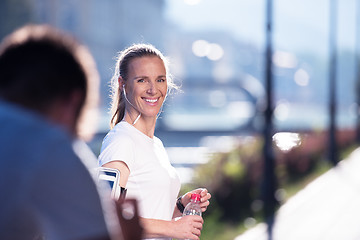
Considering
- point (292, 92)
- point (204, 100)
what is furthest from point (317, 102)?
point (204, 100)

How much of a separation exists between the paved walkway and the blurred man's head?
349 inches

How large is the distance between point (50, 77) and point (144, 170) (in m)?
1.33

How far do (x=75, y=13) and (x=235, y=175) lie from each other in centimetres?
7573

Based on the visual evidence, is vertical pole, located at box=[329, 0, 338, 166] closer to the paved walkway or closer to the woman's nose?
the paved walkway

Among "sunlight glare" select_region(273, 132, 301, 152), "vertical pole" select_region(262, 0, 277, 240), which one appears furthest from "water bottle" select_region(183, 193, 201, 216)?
"vertical pole" select_region(262, 0, 277, 240)

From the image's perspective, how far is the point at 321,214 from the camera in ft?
43.1

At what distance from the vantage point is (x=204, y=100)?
17312cm

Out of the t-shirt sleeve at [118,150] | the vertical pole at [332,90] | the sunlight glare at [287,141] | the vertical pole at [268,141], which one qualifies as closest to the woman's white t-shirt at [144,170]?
the t-shirt sleeve at [118,150]

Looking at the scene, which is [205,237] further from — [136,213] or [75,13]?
[75,13]

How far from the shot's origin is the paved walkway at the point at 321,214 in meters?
10.7

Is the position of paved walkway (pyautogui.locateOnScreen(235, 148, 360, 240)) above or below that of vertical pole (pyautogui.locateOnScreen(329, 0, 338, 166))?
below

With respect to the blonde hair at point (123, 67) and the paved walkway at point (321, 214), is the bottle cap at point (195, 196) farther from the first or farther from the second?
Result: the paved walkway at point (321, 214)

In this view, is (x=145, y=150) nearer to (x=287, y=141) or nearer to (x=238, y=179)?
(x=287, y=141)

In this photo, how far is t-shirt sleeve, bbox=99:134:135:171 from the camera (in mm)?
2818
